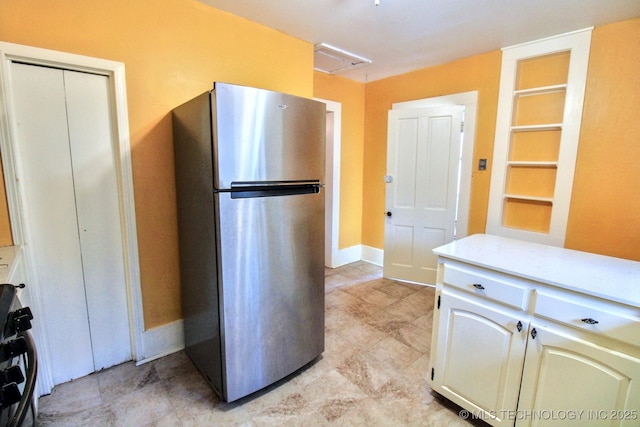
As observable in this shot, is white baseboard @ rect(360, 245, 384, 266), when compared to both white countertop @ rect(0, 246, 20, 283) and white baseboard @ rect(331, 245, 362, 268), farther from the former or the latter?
white countertop @ rect(0, 246, 20, 283)

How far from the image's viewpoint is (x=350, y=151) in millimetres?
3887

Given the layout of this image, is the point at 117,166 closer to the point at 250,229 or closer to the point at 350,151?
the point at 250,229

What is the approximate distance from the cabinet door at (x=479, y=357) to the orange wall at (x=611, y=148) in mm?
1662

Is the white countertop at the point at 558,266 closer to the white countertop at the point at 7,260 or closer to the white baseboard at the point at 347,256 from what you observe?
the white countertop at the point at 7,260

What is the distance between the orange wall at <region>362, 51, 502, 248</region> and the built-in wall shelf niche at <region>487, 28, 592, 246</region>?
0.10m

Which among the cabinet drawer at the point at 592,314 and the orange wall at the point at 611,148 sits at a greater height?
the orange wall at the point at 611,148

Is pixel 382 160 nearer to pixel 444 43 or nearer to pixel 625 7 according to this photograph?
pixel 444 43

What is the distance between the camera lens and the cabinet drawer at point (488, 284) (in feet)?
4.43

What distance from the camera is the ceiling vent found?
2.77 m

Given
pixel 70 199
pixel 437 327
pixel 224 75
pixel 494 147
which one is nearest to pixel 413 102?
pixel 494 147

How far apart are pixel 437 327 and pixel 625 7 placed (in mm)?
2462

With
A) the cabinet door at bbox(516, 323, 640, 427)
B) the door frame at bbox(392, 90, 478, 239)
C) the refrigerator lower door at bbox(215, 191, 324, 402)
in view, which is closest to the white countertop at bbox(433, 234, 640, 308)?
the cabinet door at bbox(516, 323, 640, 427)

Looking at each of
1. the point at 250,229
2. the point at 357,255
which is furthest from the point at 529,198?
the point at 250,229

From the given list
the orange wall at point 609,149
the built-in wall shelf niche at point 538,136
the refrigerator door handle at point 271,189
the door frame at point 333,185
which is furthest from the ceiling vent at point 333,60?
the refrigerator door handle at point 271,189
